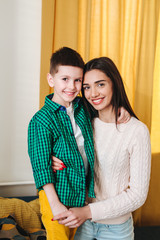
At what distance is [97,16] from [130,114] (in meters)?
1.29

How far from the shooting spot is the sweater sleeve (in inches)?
42.2

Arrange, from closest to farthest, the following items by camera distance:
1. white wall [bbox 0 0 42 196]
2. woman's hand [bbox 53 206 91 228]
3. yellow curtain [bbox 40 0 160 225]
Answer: woman's hand [bbox 53 206 91 228], yellow curtain [bbox 40 0 160 225], white wall [bbox 0 0 42 196]

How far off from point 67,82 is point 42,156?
36cm

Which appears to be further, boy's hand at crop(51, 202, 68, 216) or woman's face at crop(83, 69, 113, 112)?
woman's face at crop(83, 69, 113, 112)

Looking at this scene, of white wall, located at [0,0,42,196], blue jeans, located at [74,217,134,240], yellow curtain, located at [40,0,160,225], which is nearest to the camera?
blue jeans, located at [74,217,134,240]

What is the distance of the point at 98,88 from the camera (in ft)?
3.84

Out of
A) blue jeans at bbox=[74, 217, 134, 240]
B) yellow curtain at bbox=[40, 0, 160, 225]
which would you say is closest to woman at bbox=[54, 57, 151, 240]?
blue jeans at bbox=[74, 217, 134, 240]

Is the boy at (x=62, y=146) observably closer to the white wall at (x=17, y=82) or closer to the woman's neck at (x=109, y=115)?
the woman's neck at (x=109, y=115)

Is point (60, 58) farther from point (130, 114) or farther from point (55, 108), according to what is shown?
point (130, 114)

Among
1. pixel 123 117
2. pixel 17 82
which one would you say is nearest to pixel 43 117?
pixel 123 117

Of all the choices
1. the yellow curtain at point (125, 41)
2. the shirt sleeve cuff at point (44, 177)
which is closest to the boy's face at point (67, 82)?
the shirt sleeve cuff at point (44, 177)

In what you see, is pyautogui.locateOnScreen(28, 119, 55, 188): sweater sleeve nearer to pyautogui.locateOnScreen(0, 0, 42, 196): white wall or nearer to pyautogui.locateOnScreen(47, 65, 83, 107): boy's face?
pyautogui.locateOnScreen(47, 65, 83, 107): boy's face

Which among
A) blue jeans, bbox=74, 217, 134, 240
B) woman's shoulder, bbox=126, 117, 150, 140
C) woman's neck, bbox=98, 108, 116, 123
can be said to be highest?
woman's neck, bbox=98, 108, 116, 123

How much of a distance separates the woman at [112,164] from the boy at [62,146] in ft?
0.17
